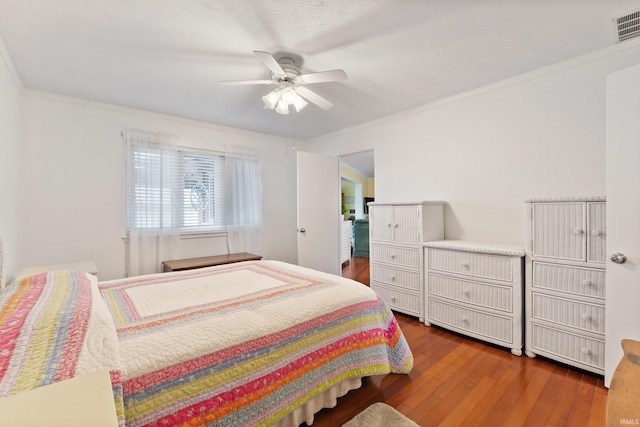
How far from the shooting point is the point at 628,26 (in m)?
1.77

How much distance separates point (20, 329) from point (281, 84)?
80.9 inches

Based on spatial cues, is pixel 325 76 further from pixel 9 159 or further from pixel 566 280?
pixel 9 159

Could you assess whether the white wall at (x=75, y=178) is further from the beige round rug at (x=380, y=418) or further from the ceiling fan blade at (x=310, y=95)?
the beige round rug at (x=380, y=418)

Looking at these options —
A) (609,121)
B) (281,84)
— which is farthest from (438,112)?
(281,84)

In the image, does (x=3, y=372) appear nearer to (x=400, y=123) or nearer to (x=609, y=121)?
(x=609, y=121)

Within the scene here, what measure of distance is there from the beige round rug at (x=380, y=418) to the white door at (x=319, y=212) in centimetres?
225

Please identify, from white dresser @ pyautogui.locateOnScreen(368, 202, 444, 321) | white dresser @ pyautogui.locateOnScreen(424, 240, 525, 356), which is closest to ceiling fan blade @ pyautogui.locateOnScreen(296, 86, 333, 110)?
white dresser @ pyautogui.locateOnScreen(368, 202, 444, 321)

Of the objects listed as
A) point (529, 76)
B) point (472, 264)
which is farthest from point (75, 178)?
point (529, 76)

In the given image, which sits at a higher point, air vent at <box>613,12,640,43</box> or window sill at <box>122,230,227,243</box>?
air vent at <box>613,12,640,43</box>

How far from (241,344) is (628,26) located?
9.90 feet

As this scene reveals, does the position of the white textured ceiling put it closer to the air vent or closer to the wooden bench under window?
the air vent

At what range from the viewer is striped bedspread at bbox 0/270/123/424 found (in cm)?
74

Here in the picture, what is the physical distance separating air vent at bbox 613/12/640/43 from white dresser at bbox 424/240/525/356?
161 centimetres

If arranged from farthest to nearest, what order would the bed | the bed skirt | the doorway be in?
the doorway
the bed skirt
the bed
